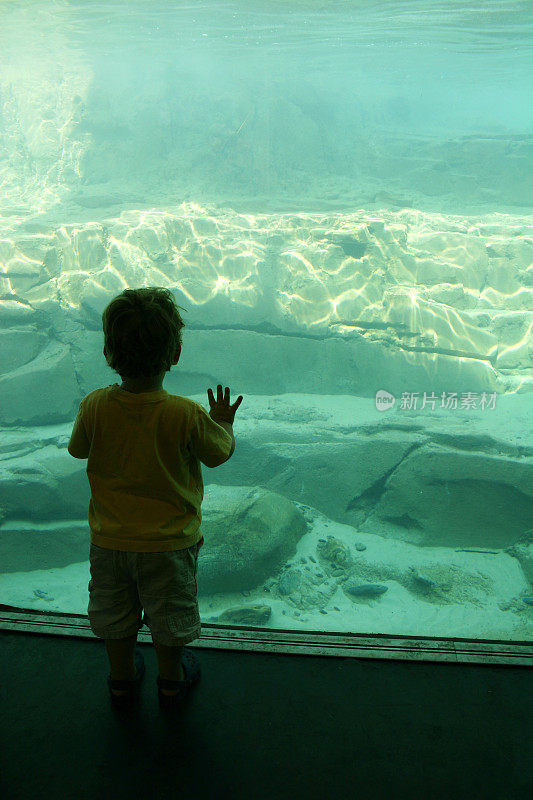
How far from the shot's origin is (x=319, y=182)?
24422 mm

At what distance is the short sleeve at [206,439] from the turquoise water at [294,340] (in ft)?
9.93

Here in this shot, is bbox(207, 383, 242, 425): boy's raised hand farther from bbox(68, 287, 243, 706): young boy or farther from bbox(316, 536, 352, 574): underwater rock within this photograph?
bbox(316, 536, 352, 574): underwater rock

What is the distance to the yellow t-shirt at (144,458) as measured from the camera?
4.83ft

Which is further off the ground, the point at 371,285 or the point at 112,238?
the point at 112,238

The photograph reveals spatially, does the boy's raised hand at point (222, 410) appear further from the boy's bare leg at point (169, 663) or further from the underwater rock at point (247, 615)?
the underwater rock at point (247, 615)

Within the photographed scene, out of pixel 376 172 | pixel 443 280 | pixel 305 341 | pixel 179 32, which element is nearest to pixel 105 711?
pixel 305 341

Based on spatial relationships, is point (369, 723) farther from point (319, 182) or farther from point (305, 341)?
point (319, 182)

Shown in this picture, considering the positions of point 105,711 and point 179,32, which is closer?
point 105,711

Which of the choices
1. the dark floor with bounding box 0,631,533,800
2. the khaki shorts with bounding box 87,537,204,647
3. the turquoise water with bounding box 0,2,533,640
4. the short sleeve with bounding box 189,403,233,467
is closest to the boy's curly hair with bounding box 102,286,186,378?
the short sleeve with bounding box 189,403,233,467

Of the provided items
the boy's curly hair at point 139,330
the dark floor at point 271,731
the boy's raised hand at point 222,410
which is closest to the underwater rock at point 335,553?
the dark floor at point 271,731

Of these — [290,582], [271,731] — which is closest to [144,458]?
[271,731]

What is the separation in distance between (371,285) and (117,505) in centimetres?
1077

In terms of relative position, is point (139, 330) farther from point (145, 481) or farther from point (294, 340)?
point (294, 340)

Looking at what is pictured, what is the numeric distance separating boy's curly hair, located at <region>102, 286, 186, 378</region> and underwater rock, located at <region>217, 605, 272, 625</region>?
4.05 m
